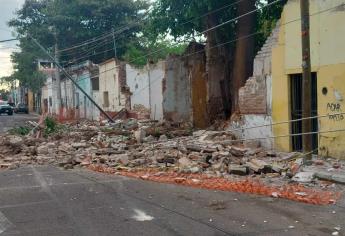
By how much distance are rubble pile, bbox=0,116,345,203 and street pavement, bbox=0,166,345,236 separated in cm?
185

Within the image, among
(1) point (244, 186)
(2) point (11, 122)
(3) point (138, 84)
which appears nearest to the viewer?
(1) point (244, 186)

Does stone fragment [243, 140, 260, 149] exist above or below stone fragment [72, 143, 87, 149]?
above

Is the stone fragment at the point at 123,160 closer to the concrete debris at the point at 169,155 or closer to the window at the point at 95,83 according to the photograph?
the concrete debris at the point at 169,155

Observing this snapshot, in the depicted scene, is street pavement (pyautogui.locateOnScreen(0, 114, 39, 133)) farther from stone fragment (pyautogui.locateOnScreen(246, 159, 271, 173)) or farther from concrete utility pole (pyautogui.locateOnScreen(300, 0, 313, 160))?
concrete utility pole (pyautogui.locateOnScreen(300, 0, 313, 160))

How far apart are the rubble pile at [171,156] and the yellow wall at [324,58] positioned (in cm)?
83

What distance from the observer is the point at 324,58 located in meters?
12.6

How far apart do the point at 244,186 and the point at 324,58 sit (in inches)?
199

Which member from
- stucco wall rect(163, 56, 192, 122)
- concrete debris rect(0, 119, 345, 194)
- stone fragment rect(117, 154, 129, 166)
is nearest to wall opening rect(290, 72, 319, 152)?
concrete debris rect(0, 119, 345, 194)

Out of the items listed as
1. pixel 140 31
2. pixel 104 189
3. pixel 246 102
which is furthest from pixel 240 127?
pixel 140 31

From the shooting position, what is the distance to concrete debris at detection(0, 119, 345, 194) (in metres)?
10.8

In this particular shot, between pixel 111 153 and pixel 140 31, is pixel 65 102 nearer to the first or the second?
pixel 140 31

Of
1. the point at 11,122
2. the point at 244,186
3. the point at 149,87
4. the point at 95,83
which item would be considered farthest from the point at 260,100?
the point at 11,122

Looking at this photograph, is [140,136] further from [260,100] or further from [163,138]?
[260,100]

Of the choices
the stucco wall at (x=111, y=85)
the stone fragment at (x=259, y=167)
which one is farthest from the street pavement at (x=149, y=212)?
the stucco wall at (x=111, y=85)
